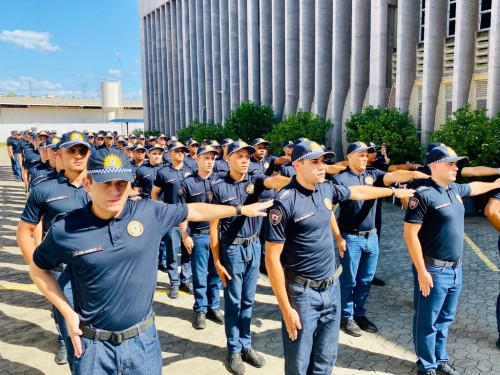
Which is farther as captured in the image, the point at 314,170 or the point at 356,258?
the point at 356,258

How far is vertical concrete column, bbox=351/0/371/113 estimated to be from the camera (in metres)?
21.3

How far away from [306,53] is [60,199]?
23119mm

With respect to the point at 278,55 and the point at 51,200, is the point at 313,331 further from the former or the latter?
the point at 278,55

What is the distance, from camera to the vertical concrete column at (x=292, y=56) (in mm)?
26266

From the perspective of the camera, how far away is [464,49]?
1694 cm

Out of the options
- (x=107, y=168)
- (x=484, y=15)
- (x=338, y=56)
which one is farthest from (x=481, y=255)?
(x=338, y=56)

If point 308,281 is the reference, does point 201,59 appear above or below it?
above

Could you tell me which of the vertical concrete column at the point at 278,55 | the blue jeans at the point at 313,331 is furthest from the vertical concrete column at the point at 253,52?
the blue jeans at the point at 313,331

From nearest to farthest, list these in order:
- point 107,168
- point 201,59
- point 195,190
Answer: point 107,168 → point 195,190 → point 201,59

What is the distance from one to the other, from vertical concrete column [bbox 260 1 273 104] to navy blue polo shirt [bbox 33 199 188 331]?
27384 millimetres

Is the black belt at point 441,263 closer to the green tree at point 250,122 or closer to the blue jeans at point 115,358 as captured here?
A: the blue jeans at point 115,358

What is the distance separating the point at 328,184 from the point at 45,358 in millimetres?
4269

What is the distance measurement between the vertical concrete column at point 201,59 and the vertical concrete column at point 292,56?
42.1ft

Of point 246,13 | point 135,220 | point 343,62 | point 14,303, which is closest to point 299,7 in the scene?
point 343,62
